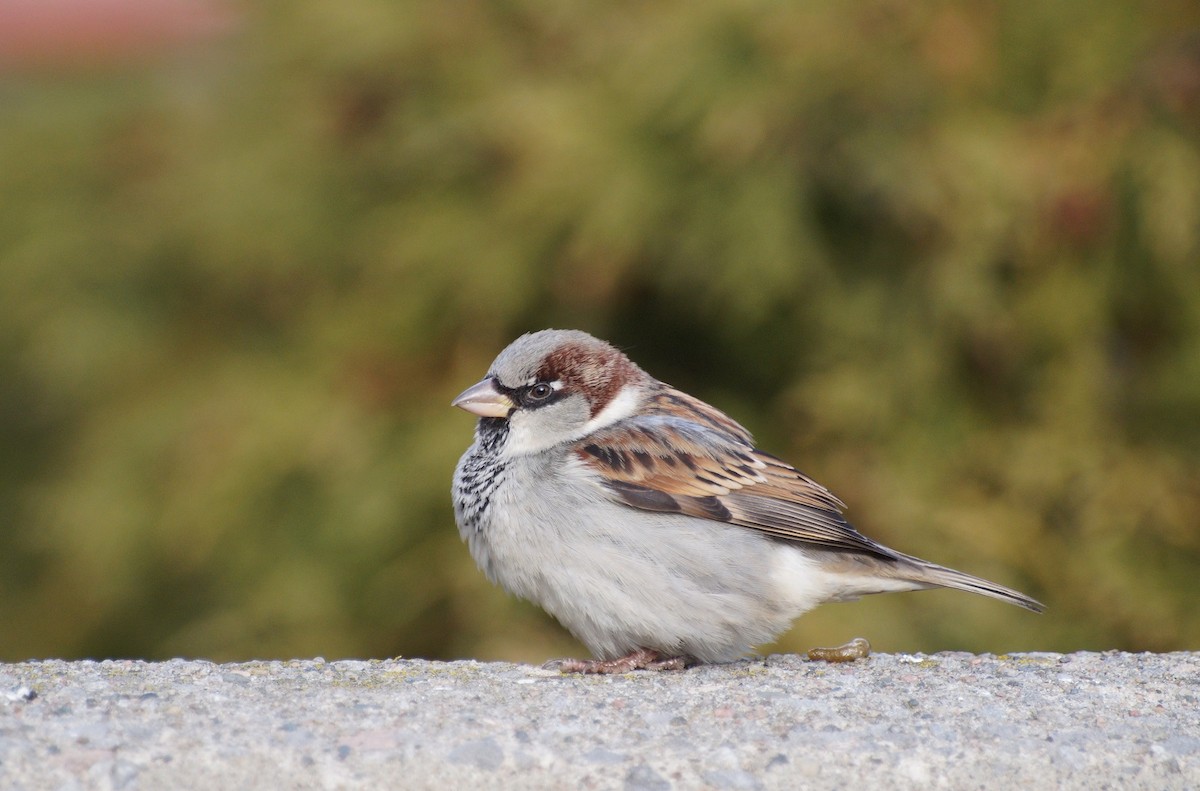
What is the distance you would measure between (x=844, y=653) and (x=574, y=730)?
30.3 inches

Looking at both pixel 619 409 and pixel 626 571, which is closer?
pixel 626 571

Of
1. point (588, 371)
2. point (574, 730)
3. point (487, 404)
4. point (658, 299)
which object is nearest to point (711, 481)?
point (588, 371)

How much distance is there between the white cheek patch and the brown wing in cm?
3

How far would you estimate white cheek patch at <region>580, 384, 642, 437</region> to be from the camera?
2.81 metres

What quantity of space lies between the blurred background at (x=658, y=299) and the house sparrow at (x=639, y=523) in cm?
80

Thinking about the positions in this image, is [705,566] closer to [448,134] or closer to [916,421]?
[916,421]

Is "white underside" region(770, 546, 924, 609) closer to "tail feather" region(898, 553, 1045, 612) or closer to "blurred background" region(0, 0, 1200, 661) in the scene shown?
"tail feather" region(898, 553, 1045, 612)

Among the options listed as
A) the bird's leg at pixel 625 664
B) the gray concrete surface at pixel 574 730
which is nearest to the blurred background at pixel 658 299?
the bird's leg at pixel 625 664

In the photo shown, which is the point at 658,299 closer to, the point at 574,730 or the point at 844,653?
the point at 844,653

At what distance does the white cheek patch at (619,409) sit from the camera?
111 inches

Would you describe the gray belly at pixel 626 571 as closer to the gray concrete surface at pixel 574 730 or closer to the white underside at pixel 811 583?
the white underside at pixel 811 583

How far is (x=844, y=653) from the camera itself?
2.56 metres

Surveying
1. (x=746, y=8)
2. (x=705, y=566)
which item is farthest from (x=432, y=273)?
(x=705, y=566)

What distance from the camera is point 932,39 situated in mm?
3666
